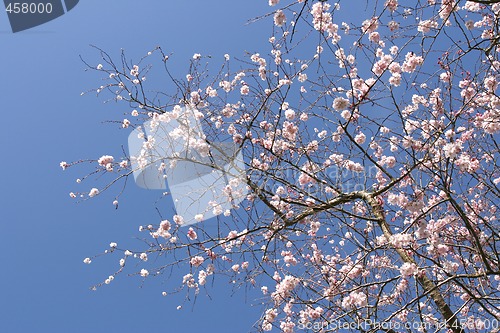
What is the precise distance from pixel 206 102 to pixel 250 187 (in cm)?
120

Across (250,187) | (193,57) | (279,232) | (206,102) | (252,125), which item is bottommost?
(279,232)

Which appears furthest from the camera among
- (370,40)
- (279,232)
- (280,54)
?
(280,54)

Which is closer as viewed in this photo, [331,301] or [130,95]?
[331,301]

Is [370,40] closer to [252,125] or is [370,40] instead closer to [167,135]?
[252,125]

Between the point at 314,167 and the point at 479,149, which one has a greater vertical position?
the point at 314,167

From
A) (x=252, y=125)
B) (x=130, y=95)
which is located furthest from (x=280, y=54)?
(x=130, y=95)

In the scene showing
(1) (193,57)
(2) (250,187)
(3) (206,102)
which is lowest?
(2) (250,187)

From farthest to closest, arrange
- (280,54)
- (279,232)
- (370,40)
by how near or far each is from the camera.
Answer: (280,54)
(370,40)
(279,232)

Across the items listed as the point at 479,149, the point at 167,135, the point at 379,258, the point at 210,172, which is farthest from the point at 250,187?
the point at 479,149

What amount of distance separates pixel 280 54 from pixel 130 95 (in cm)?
164

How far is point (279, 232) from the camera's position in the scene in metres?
4.38

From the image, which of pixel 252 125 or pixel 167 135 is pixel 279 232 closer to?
pixel 252 125

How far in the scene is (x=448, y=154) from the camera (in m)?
3.16

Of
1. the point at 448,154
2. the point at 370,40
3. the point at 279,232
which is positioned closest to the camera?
the point at 448,154
